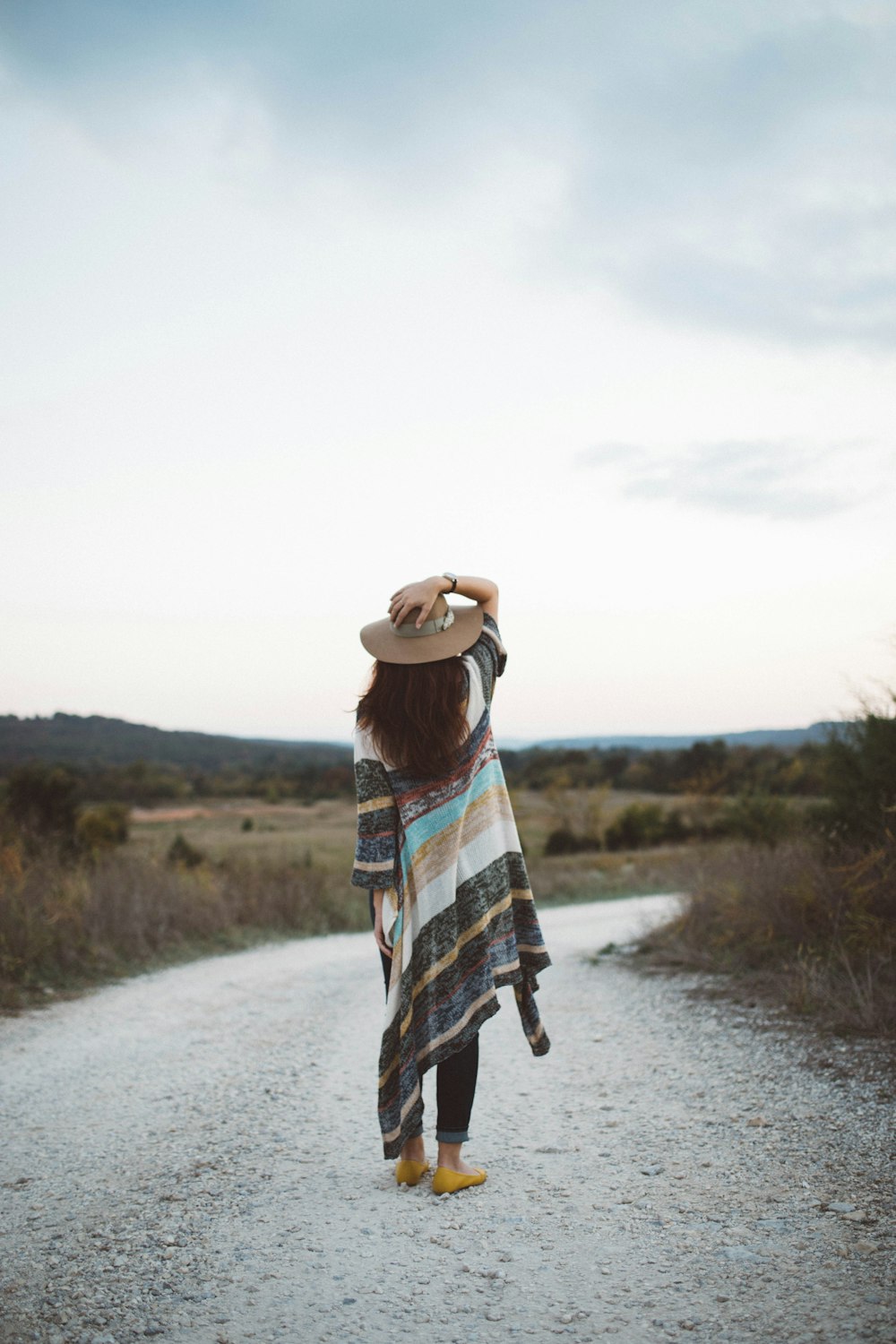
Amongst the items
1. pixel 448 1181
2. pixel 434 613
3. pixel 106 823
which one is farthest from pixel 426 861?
pixel 106 823

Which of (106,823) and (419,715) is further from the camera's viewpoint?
(106,823)

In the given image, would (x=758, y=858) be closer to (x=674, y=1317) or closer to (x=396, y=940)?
(x=396, y=940)

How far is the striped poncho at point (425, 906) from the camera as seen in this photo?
11.9 feet

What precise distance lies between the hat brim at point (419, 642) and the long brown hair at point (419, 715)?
0.12 feet

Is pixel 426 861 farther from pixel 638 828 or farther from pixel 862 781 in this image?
pixel 638 828

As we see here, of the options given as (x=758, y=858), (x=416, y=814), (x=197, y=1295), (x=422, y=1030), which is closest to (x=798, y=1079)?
(x=422, y=1030)

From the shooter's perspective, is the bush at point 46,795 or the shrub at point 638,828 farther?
the shrub at point 638,828

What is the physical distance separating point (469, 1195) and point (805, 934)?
15.2 feet

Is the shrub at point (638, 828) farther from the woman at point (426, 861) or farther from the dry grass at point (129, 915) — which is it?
the woman at point (426, 861)

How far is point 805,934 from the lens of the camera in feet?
24.3

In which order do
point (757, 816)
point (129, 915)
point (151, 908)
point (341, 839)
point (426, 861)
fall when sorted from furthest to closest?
point (341, 839) → point (757, 816) → point (151, 908) → point (129, 915) → point (426, 861)

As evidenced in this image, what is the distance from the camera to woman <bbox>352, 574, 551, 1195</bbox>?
3.58m

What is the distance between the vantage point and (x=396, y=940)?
144 inches

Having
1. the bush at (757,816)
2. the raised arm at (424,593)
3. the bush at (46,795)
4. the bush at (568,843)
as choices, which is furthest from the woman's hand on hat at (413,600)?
the bush at (568,843)
